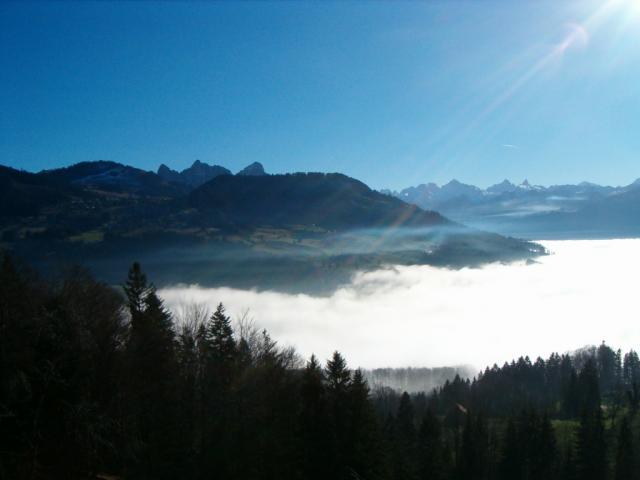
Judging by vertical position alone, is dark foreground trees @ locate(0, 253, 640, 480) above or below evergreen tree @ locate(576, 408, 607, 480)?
above

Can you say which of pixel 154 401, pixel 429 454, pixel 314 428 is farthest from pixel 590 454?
pixel 154 401

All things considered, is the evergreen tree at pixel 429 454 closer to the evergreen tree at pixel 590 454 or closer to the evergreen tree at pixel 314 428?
the evergreen tree at pixel 590 454

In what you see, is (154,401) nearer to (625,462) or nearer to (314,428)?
(314,428)

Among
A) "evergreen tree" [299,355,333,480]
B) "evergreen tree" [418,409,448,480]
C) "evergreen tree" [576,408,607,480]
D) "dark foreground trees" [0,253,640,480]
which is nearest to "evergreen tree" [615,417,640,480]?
"evergreen tree" [576,408,607,480]

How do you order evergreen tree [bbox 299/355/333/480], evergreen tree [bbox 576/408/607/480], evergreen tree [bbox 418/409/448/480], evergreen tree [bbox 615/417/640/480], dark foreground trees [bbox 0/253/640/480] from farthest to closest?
evergreen tree [bbox 615/417/640/480], evergreen tree [bbox 576/408/607/480], evergreen tree [bbox 418/409/448/480], evergreen tree [bbox 299/355/333/480], dark foreground trees [bbox 0/253/640/480]

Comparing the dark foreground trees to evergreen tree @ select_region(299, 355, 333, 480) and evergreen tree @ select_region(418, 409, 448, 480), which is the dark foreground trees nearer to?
evergreen tree @ select_region(299, 355, 333, 480)

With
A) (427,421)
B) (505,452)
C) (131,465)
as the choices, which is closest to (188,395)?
(131,465)

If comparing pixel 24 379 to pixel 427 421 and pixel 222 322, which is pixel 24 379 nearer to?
pixel 222 322

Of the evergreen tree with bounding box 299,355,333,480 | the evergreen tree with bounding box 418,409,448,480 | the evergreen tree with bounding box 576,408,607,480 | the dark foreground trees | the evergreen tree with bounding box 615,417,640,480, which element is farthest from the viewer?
the evergreen tree with bounding box 615,417,640,480

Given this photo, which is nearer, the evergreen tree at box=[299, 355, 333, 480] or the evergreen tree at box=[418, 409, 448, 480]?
the evergreen tree at box=[299, 355, 333, 480]

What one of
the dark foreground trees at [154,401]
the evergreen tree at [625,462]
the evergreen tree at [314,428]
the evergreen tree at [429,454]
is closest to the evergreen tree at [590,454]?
the evergreen tree at [625,462]

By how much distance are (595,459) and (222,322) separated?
50118 millimetres

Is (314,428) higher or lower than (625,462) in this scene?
higher

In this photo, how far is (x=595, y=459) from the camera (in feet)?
196
